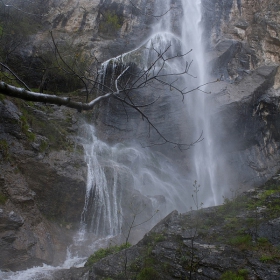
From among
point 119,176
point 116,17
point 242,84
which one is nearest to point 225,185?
point 242,84

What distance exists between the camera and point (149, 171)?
49.9ft

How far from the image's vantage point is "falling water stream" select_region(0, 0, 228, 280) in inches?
410

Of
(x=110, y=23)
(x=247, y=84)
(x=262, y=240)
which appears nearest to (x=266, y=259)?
(x=262, y=240)

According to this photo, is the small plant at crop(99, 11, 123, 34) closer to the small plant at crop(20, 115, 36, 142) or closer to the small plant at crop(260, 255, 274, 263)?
the small plant at crop(20, 115, 36, 142)

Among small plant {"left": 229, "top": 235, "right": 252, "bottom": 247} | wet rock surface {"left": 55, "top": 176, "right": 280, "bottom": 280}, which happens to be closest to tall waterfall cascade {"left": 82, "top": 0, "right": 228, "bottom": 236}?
wet rock surface {"left": 55, "top": 176, "right": 280, "bottom": 280}

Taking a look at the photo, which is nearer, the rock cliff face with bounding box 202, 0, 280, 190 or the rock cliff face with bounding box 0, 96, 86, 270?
the rock cliff face with bounding box 0, 96, 86, 270

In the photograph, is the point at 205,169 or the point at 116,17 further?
the point at 116,17

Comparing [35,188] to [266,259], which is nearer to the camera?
[266,259]

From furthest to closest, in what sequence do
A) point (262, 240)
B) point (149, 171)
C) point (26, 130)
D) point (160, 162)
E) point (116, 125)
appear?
point (116, 125)
point (160, 162)
point (149, 171)
point (26, 130)
point (262, 240)

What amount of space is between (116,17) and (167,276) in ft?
69.4

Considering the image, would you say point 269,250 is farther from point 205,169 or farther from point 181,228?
point 205,169

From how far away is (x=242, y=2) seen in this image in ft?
75.8

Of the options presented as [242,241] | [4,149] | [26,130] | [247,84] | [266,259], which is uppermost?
[247,84]

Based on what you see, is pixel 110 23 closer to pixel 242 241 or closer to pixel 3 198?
pixel 3 198
